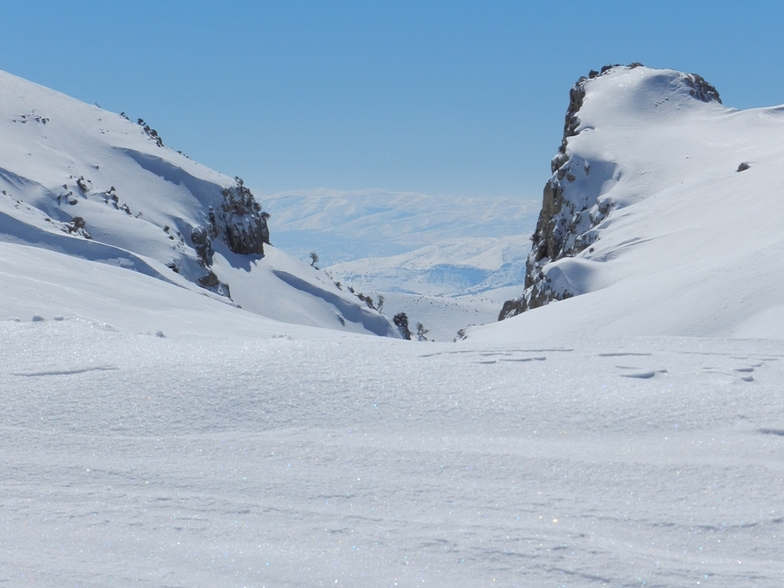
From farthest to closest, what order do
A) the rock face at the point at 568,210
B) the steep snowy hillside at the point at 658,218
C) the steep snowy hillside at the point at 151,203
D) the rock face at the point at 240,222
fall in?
the rock face at the point at 240,222
the rock face at the point at 568,210
the steep snowy hillside at the point at 151,203
the steep snowy hillside at the point at 658,218

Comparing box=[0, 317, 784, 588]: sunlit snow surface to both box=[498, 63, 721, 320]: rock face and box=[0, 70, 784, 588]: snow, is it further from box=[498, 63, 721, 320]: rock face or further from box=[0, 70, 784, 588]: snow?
box=[498, 63, 721, 320]: rock face

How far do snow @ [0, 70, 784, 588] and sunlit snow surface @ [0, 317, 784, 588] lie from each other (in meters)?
0.01

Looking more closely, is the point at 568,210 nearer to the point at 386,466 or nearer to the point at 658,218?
the point at 658,218

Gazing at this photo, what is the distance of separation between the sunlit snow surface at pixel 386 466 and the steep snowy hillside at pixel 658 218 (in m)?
5.49

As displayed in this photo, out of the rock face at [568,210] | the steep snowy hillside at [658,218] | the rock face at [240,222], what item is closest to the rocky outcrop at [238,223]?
the rock face at [240,222]

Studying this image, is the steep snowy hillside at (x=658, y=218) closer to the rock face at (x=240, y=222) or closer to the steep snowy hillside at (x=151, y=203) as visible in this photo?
the steep snowy hillside at (x=151, y=203)

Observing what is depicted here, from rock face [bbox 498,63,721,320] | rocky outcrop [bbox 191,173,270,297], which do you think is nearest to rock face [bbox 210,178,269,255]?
rocky outcrop [bbox 191,173,270,297]

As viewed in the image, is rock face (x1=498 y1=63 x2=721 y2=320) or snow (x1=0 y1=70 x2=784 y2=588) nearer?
snow (x1=0 y1=70 x2=784 y2=588)

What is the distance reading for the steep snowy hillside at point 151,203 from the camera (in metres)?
38.3

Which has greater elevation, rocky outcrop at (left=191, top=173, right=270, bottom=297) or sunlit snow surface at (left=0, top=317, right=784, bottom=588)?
rocky outcrop at (left=191, top=173, right=270, bottom=297)

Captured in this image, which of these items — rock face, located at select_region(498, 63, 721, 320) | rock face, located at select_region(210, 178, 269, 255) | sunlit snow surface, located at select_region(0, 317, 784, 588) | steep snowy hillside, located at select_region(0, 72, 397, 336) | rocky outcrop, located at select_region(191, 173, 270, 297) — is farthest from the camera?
rock face, located at select_region(210, 178, 269, 255)

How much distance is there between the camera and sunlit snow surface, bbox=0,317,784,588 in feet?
10.2

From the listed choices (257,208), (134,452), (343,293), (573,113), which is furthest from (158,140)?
(134,452)

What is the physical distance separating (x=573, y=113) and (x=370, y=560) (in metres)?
58.9
